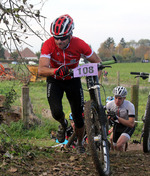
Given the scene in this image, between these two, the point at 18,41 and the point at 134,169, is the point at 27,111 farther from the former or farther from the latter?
the point at 134,169

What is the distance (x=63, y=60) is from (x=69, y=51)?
190 millimetres

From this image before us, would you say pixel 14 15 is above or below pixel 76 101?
above

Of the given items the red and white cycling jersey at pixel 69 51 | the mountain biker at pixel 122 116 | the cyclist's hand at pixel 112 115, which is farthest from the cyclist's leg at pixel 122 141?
the red and white cycling jersey at pixel 69 51

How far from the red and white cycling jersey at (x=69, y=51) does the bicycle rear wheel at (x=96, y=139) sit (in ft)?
2.90

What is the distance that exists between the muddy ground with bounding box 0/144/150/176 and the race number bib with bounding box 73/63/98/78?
5.05 ft

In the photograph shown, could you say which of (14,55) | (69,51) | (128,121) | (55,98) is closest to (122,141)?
(128,121)

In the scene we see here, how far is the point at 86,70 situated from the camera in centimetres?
445

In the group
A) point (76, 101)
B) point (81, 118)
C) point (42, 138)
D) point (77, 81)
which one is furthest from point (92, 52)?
point (42, 138)

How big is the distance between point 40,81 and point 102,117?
21.0 metres

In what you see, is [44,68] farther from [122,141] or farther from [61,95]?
[122,141]

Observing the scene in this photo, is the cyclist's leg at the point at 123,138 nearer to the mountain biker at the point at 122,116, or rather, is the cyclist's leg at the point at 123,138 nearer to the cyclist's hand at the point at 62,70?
the mountain biker at the point at 122,116

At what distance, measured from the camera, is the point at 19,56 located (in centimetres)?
527

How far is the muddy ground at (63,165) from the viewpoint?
4230mm

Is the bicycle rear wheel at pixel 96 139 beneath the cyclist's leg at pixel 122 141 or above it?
above
